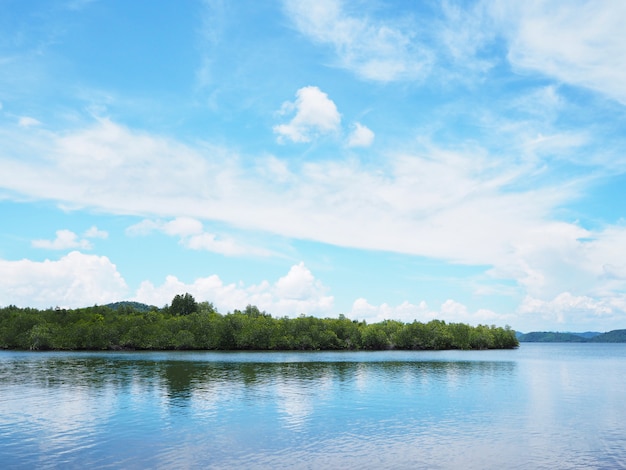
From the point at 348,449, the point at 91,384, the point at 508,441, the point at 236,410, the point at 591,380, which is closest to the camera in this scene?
the point at 348,449

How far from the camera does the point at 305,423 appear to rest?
51.5 m

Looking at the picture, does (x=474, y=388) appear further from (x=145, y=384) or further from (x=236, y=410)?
(x=145, y=384)

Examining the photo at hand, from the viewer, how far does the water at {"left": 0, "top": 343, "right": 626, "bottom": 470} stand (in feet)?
127

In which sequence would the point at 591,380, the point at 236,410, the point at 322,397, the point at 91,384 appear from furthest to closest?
the point at 591,380, the point at 91,384, the point at 322,397, the point at 236,410

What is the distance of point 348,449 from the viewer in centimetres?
4131

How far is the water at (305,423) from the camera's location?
38.6m

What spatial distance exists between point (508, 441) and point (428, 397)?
2640 cm

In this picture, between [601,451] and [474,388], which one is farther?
[474,388]

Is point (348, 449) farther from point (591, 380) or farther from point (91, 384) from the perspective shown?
point (591, 380)

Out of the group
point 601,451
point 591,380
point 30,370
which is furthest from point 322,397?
point 30,370

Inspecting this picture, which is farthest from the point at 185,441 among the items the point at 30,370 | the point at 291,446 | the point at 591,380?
the point at 591,380

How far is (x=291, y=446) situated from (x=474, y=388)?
4836cm

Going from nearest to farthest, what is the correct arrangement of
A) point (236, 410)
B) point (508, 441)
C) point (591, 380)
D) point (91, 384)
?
1. point (508, 441)
2. point (236, 410)
3. point (91, 384)
4. point (591, 380)

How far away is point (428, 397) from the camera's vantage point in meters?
71.1
